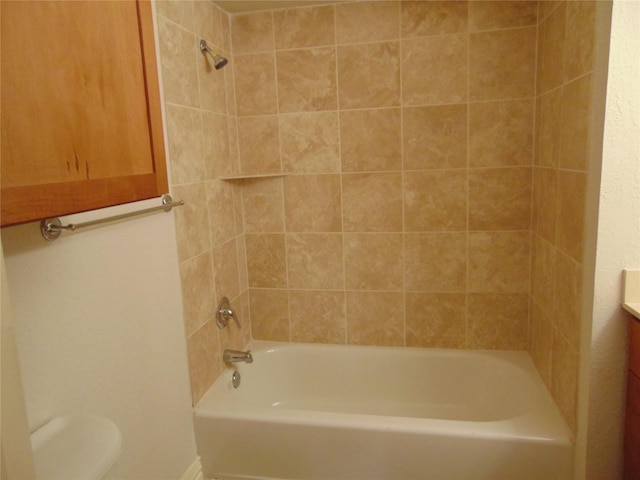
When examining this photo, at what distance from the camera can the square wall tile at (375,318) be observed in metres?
2.33

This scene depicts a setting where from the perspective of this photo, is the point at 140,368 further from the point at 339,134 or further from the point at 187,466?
the point at 339,134

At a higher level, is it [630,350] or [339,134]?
[339,134]

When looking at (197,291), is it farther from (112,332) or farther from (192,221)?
(112,332)

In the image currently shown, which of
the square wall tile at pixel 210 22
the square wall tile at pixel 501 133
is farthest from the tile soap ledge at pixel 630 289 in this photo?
the square wall tile at pixel 210 22

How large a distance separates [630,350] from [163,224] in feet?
5.10

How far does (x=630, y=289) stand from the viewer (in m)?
1.36

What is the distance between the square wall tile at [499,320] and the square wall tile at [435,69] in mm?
956

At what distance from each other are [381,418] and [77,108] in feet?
4.80

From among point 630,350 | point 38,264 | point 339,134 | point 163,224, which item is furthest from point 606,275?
point 38,264

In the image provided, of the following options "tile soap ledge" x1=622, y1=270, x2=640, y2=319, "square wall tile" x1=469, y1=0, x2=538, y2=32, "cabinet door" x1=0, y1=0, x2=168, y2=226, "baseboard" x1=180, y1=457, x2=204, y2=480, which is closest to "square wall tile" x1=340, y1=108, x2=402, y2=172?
"square wall tile" x1=469, y1=0, x2=538, y2=32

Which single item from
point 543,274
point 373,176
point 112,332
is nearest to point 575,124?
point 543,274

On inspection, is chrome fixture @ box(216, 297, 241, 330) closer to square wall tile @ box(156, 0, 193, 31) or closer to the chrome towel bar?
the chrome towel bar

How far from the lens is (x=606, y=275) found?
53.7 inches

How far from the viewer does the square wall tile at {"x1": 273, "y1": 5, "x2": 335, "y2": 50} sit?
2150mm
